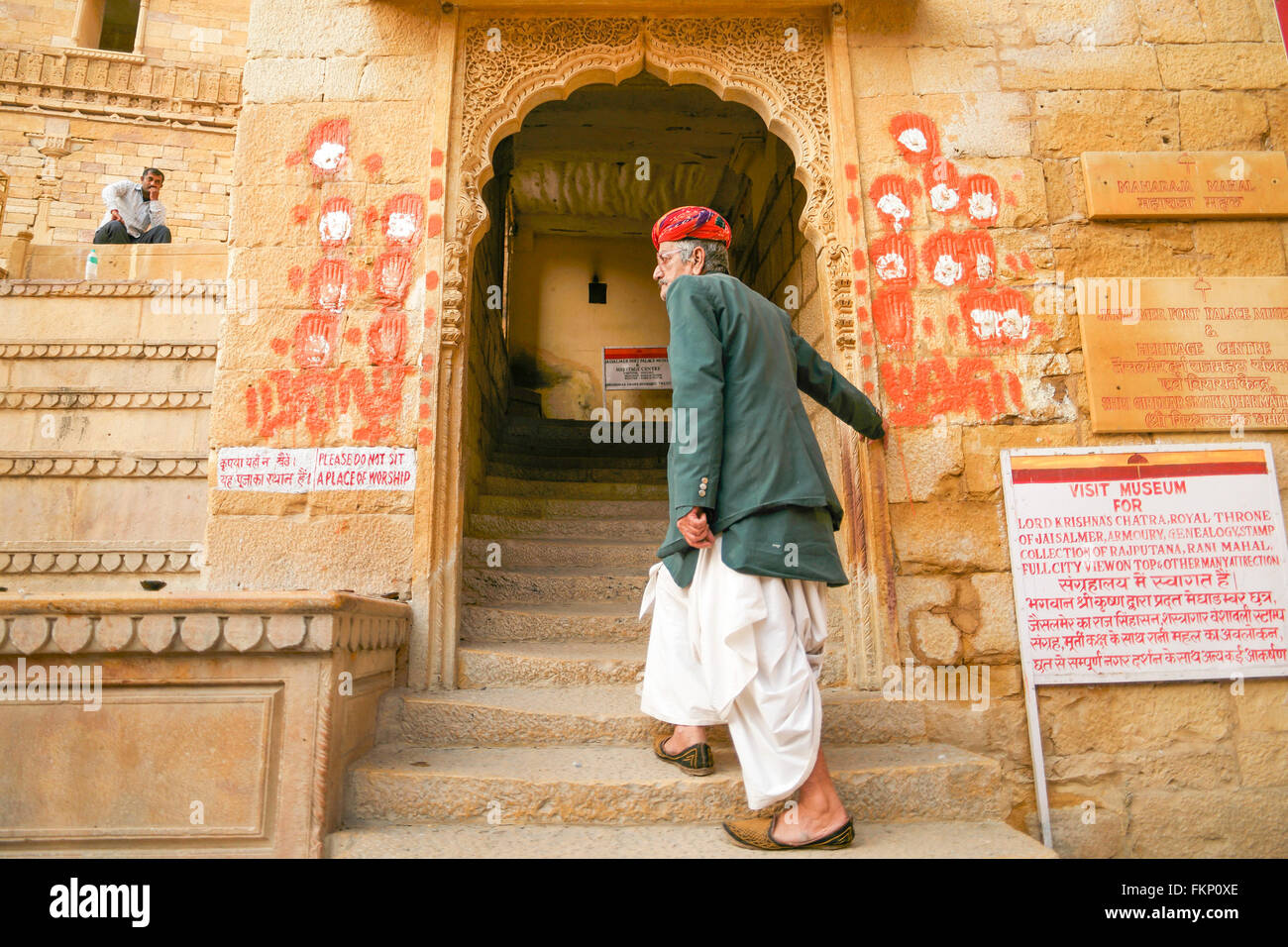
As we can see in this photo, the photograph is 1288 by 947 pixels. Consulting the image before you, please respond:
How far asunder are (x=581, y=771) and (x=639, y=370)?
18.7 ft

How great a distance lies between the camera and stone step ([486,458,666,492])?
5.71 metres

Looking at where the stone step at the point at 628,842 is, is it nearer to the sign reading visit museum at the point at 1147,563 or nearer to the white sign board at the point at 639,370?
the sign reading visit museum at the point at 1147,563

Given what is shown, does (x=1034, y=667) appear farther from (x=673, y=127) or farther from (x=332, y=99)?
(x=673, y=127)

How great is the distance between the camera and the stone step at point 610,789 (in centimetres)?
238

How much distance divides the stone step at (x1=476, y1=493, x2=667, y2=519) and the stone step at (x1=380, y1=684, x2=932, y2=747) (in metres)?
2.06

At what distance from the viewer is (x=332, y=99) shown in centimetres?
354

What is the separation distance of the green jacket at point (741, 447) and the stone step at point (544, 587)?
1.72m
